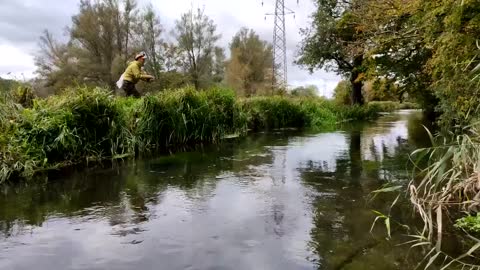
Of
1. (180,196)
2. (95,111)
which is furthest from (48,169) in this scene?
(180,196)

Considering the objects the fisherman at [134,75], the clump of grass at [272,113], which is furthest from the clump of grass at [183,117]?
the clump of grass at [272,113]

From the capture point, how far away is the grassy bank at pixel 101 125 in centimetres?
680

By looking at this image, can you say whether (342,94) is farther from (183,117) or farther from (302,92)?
(183,117)

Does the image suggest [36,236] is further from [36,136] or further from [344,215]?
[36,136]

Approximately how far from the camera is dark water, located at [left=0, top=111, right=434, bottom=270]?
3.39 m

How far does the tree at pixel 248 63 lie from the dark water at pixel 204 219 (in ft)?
93.2

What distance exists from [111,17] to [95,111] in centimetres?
2950

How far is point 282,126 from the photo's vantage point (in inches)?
709

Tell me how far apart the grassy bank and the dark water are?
710mm

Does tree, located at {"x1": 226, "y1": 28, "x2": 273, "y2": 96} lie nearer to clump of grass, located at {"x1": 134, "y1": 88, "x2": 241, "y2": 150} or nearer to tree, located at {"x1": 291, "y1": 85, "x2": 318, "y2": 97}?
tree, located at {"x1": 291, "y1": 85, "x2": 318, "y2": 97}

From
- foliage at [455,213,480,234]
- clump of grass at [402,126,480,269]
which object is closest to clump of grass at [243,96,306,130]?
clump of grass at [402,126,480,269]

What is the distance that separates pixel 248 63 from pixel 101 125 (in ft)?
95.6

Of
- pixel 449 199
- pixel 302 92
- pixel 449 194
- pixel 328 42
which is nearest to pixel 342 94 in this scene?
pixel 302 92

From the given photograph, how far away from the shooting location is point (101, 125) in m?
8.38
